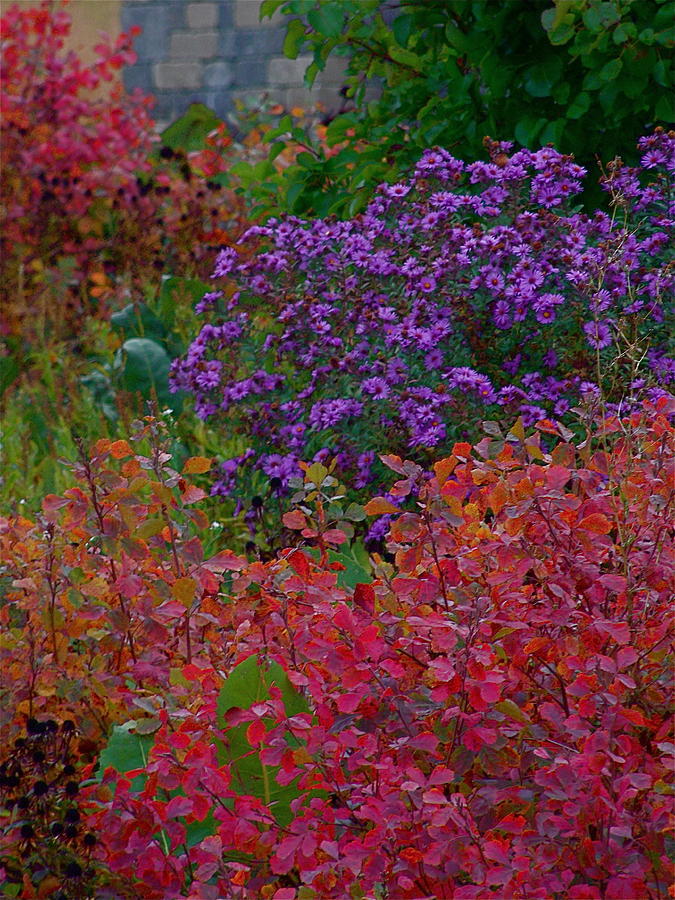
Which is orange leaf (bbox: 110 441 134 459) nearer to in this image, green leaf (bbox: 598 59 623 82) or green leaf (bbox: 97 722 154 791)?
green leaf (bbox: 97 722 154 791)

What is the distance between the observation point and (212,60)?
8719 millimetres

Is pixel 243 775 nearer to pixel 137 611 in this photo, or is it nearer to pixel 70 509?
pixel 137 611

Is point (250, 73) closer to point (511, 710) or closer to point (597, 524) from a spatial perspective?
point (597, 524)

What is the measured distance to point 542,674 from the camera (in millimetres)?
1848

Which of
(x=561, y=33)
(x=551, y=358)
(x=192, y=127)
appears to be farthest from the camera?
(x=192, y=127)

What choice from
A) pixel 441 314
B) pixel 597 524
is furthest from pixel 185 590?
pixel 441 314

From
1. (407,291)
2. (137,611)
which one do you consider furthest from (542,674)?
(407,291)

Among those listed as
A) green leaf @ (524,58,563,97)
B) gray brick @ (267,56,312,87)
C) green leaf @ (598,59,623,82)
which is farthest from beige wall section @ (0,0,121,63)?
green leaf @ (598,59,623,82)

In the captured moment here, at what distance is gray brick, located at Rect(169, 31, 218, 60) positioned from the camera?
8.70m

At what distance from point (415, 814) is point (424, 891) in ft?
0.52

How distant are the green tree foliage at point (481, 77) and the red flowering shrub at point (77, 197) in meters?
1.90

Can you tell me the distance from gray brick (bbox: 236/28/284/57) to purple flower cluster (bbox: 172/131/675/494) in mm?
5566

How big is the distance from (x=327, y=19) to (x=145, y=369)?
5.17 ft

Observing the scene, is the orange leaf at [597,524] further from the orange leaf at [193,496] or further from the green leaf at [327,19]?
the green leaf at [327,19]
